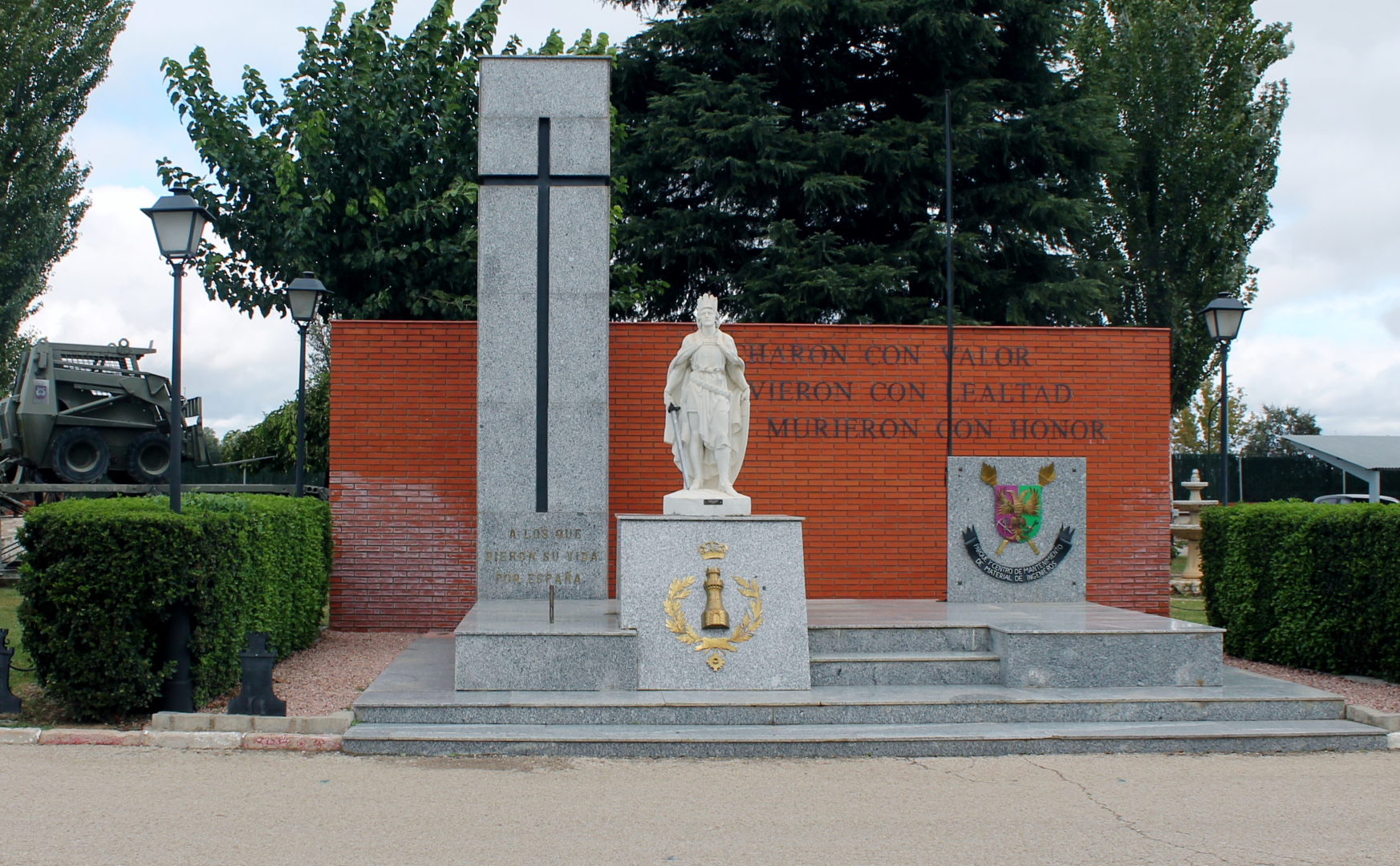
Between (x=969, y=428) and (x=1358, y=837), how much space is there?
23.2ft

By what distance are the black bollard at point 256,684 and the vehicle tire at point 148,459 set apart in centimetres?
1275

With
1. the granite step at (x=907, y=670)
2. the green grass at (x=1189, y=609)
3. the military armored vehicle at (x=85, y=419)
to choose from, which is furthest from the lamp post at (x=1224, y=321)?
the military armored vehicle at (x=85, y=419)

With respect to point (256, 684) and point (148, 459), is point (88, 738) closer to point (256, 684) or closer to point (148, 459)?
point (256, 684)

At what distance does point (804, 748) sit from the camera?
6.84 metres

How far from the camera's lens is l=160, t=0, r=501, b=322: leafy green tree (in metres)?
16.4

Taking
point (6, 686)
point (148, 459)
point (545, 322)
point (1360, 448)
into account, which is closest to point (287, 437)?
point (148, 459)

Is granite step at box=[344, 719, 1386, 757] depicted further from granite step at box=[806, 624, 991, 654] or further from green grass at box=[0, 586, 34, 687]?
green grass at box=[0, 586, 34, 687]

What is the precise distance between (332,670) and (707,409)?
13.2 ft

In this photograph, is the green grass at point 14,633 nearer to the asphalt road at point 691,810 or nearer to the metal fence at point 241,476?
the asphalt road at point 691,810

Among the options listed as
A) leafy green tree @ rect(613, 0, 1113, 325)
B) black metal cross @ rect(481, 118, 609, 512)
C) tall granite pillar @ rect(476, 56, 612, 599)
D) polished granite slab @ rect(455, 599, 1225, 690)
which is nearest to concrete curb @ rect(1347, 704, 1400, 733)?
polished granite slab @ rect(455, 599, 1225, 690)

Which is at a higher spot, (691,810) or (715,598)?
(715,598)

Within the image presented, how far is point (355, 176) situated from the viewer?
54.9ft

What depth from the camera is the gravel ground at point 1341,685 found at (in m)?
8.15

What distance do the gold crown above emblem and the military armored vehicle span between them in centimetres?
1388
